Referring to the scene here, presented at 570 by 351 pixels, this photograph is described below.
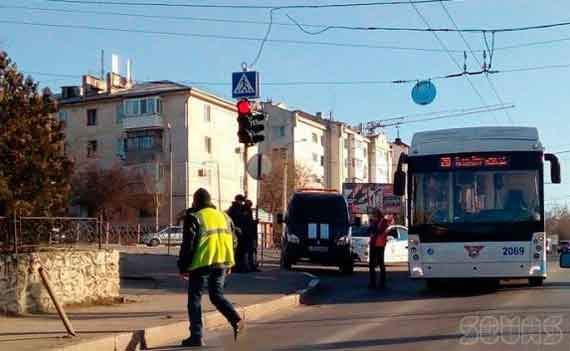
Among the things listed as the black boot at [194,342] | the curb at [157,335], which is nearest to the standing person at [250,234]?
the curb at [157,335]

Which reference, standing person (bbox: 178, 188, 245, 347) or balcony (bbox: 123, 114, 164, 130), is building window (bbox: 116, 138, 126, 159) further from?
standing person (bbox: 178, 188, 245, 347)

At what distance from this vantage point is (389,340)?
10.8 meters

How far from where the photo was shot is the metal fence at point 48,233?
12.8m

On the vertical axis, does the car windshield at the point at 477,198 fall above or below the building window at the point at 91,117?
below

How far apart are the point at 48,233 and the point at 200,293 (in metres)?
3.93

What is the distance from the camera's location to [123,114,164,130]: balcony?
67.2 meters

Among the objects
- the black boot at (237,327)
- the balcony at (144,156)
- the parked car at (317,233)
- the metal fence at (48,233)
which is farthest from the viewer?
the balcony at (144,156)

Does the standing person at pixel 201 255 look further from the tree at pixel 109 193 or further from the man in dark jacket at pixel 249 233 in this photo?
the tree at pixel 109 193

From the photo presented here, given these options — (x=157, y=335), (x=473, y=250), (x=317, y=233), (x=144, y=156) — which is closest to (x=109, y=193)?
(x=144, y=156)

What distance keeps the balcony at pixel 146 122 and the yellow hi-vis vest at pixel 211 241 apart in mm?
57419

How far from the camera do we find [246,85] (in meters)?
20.3

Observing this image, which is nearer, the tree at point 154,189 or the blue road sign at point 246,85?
the blue road sign at point 246,85

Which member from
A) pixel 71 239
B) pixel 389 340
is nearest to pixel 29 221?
→ pixel 71 239

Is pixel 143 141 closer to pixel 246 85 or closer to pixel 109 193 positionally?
pixel 109 193
